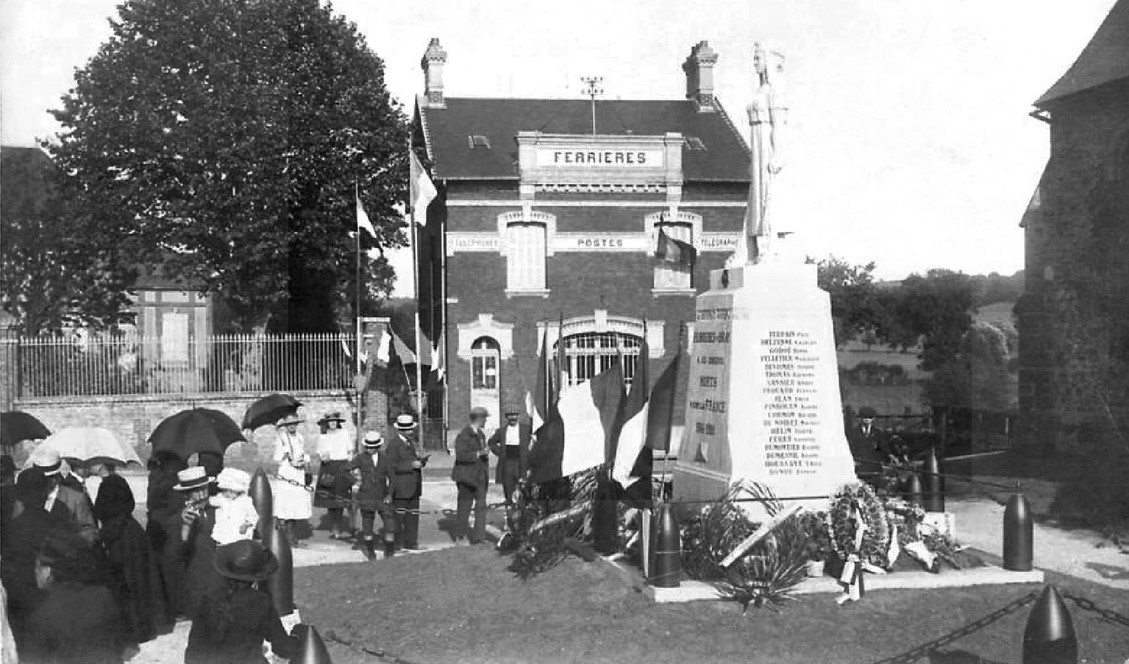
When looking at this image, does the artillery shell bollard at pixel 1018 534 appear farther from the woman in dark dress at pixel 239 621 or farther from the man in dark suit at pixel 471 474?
the woman in dark dress at pixel 239 621

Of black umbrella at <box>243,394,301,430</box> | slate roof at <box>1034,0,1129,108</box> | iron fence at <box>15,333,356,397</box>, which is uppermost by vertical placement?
slate roof at <box>1034,0,1129,108</box>

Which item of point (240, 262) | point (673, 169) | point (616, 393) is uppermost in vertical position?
point (673, 169)

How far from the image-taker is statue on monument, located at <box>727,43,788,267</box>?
11.4 m

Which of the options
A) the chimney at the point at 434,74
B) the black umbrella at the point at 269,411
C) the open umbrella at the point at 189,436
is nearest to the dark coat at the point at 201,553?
the open umbrella at the point at 189,436

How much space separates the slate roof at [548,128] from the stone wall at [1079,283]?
26.7ft

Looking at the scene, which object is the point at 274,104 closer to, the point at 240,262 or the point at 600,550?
the point at 240,262

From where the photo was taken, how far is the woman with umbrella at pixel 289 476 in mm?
12766

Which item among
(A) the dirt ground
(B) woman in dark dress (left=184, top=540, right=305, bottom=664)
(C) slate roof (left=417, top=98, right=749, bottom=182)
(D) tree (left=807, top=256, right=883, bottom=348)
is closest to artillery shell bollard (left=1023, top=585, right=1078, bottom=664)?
(A) the dirt ground

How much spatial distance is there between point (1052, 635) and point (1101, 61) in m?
20.2

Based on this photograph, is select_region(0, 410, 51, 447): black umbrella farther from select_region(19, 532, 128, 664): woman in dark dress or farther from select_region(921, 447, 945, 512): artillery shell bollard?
select_region(921, 447, 945, 512): artillery shell bollard

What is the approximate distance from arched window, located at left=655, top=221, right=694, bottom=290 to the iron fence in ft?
26.6

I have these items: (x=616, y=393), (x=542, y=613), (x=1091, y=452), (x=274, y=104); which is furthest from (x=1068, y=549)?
(x=274, y=104)

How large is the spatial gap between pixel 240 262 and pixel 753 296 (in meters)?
17.4

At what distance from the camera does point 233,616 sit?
18.0 feet
